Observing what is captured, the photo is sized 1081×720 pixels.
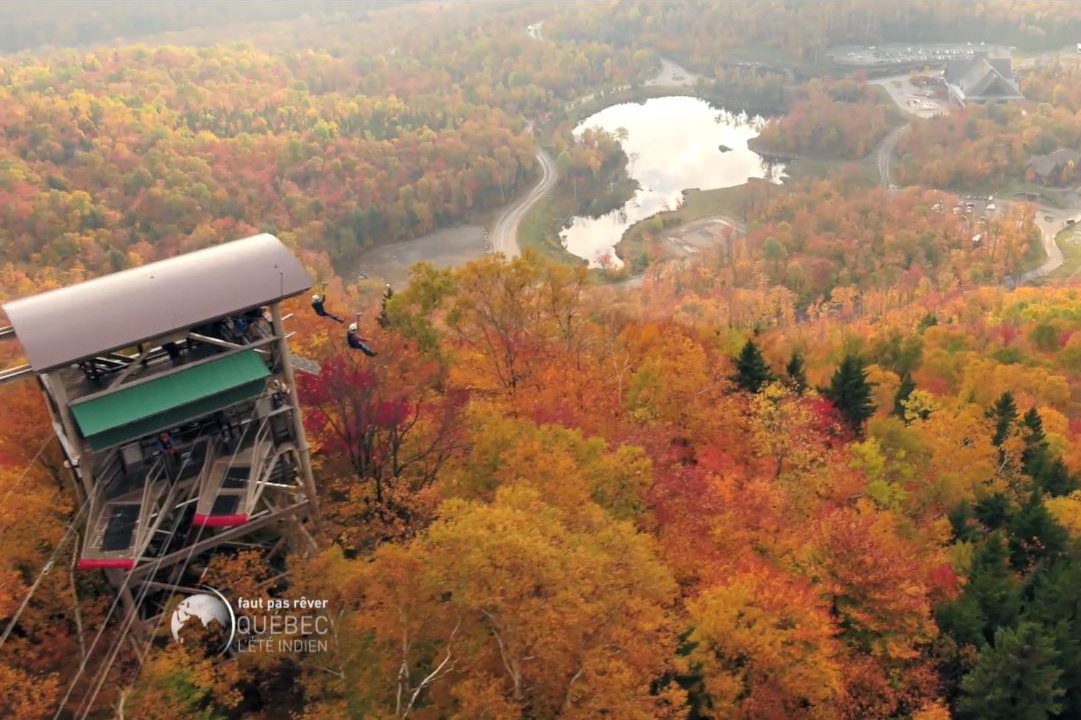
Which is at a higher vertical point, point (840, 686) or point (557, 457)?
point (557, 457)

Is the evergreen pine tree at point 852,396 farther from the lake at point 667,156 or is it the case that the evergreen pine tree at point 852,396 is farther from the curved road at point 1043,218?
the curved road at point 1043,218

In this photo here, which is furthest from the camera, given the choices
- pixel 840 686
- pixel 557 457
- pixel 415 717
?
pixel 557 457

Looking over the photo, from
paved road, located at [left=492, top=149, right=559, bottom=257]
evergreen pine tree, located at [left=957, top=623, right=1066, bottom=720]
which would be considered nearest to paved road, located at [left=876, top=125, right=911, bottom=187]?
paved road, located at [left=492, top=149, right=559, bottom=257]

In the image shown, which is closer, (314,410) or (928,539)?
(314,410)

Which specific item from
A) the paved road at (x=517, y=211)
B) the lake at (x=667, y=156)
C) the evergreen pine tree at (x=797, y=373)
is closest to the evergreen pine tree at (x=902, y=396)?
the evergreen pine tree at (x=797, y=373)

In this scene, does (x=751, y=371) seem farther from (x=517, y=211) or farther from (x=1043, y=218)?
(x=1043, y=218)

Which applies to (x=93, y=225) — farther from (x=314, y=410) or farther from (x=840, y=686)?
(x=840, y=686)

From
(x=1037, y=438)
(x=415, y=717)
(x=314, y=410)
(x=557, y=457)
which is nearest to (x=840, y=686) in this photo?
(x=557, y=457)
